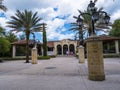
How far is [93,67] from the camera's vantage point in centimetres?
1036

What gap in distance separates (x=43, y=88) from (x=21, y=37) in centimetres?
5520

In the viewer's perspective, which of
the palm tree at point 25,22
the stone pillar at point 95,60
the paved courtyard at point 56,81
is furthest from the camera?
the palm tree at point 25,22

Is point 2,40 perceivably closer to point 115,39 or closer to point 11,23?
point 11,23

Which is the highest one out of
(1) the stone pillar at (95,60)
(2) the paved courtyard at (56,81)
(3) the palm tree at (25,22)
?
(3) the palm tree at (25,22)

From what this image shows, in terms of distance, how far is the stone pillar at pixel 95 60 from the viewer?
10164mm

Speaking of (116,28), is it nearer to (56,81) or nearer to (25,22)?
(25,22)

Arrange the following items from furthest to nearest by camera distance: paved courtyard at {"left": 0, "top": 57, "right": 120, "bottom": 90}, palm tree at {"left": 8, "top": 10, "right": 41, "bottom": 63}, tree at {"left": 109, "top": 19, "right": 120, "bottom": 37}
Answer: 1. tree at {"left": 109, "top": 19, "right": 120, "bottom": 37}
2. palm tree at {"left": 8, "top": 10, "right": 41, "bottom": 63}
3. paved courtyard at {"left": 0, "top": 57, "right": 120, "bottom": 90}

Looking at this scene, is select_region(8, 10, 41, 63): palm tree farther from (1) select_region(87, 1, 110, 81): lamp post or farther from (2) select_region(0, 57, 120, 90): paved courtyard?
(1) select_region(87, 1, 110, 81): lamp post

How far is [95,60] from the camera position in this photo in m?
10.3

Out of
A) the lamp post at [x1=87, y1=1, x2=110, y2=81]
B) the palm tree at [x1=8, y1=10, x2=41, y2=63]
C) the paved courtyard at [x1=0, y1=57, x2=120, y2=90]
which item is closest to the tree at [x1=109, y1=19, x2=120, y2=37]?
the palm tree at [x1=8, y1=10, x2=41, y2=63]

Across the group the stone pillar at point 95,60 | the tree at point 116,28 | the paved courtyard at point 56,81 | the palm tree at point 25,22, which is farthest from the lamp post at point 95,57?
the tree at point 116,28

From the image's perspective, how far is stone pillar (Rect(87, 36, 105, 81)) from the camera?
33.3 ft

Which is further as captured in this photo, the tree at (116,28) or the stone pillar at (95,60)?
the tree at (116,28)

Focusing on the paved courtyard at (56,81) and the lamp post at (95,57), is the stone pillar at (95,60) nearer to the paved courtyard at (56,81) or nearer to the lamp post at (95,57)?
the lamp post at (95,57)
